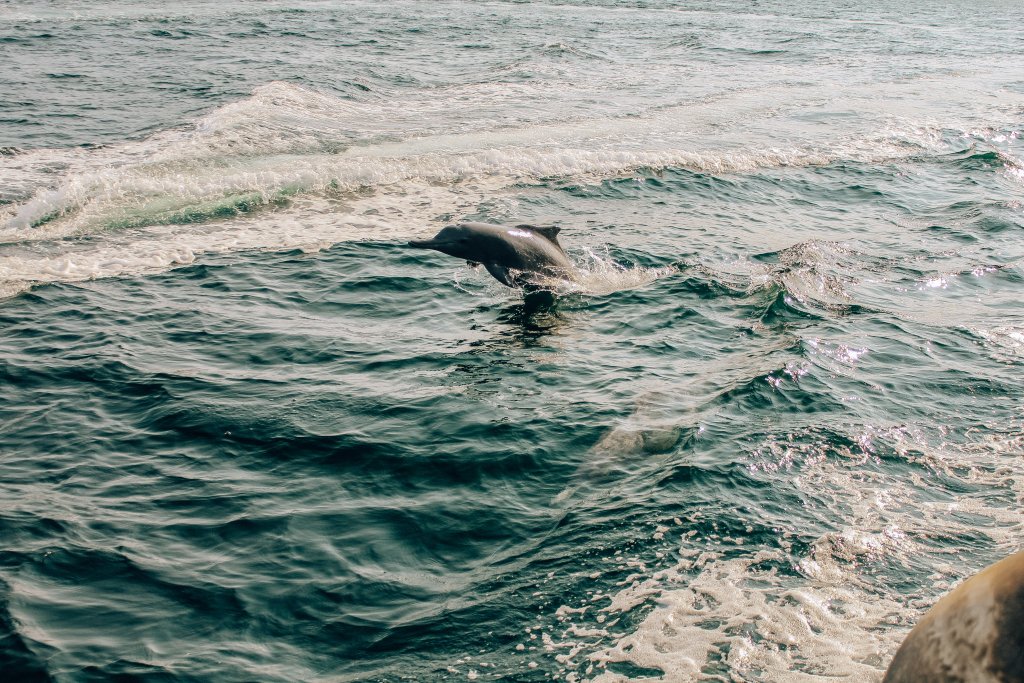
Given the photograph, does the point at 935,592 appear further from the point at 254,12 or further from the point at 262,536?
the point at 254,12

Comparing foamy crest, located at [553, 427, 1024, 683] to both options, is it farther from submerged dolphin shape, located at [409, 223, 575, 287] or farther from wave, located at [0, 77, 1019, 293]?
wave, located at [0, 77, 1019, 293]

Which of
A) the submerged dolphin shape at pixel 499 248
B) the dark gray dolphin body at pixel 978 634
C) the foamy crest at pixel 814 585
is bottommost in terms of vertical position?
the foamy crest at pixel 814 585

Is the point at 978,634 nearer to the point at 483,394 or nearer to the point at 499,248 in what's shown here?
the point at 483,394

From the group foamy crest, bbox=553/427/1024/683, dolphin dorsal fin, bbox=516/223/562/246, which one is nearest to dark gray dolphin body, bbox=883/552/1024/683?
foamy crest, bbox=553/427/1024/683

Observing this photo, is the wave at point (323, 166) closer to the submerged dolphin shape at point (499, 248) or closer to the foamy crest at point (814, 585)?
the submerged dolphin shape at point (499, 248)

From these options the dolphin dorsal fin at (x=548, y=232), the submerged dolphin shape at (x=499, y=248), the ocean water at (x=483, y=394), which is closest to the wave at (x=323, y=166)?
the ocean water at (x=483, y=394)

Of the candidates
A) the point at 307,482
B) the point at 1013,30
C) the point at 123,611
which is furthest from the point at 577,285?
the point at 1013,30

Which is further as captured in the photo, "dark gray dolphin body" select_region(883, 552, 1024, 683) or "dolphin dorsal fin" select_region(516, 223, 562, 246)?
"dolphin dorsal fin" select_region(516, 223, 562, 246)

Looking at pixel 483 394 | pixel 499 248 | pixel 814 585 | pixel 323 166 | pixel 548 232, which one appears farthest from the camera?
pixel 323 166

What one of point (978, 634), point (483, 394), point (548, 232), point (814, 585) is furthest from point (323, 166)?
point (978, 634)

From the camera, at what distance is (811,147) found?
23234mm

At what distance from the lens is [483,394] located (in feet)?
31.9

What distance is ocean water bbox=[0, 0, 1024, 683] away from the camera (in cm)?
604

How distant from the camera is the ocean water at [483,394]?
6039 mm
